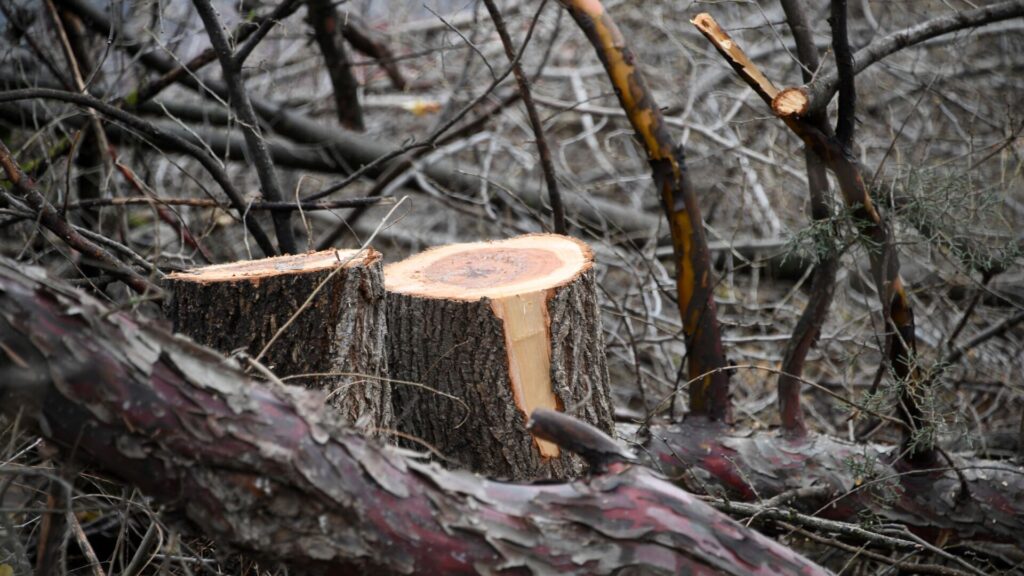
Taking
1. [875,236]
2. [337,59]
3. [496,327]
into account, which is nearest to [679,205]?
[875,236]

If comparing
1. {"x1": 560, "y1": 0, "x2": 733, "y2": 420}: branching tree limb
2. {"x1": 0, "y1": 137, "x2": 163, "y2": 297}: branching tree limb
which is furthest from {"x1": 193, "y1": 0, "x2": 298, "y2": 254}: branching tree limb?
{"x1": 560, "y1": 0, "x2": 733, "y2": 420}: branching tree limb

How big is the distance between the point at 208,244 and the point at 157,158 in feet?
2.47

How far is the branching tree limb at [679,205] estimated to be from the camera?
9.43 feet

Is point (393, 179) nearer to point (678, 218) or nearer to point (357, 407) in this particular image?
point (678, 218)

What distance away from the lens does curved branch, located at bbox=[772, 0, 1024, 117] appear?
7.48 feet

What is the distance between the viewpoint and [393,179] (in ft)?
15.4

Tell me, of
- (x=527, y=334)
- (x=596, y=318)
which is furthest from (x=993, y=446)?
(x=527, y=334)

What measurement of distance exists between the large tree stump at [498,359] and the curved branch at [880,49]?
0.68 metres

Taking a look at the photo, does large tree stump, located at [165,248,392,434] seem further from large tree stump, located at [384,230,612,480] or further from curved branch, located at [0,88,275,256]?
curved branch, located at [0,88,275,256]

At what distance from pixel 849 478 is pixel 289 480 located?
198 cm

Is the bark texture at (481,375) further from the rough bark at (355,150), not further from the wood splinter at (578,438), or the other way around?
the rough bark at (355,150)

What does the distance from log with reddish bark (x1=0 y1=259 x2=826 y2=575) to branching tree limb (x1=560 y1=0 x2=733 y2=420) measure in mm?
1368

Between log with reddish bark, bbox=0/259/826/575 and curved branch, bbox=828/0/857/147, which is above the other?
curved branch, bbox=828/0/857/147

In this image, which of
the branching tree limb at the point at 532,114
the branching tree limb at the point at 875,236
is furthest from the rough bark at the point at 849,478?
the branching tree limb at the point at 532,114
